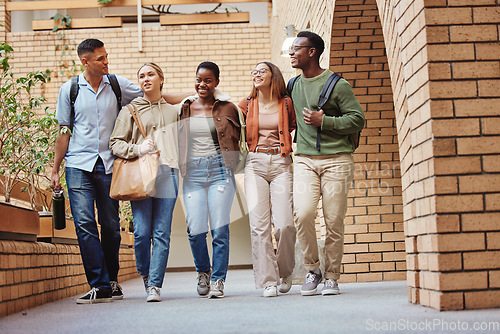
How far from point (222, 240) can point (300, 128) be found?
2.87 feet

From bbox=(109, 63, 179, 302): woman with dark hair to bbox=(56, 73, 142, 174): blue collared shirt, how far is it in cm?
12

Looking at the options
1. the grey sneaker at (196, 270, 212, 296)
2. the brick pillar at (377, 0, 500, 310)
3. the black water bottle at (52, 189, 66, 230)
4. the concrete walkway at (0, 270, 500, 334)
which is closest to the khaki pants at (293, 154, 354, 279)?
the concrete walkway at (0, 270, 500, 334)

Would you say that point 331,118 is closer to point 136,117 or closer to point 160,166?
point 160,166

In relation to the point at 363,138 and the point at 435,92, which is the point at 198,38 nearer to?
the point at 363,138

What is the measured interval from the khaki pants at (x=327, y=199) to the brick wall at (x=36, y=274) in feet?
5.49

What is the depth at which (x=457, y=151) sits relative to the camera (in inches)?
116

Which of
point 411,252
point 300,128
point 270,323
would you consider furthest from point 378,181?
point 270,323

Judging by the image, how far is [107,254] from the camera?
4.27 meters

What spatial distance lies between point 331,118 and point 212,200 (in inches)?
35.9

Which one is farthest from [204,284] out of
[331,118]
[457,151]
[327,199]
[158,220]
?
[457,151]

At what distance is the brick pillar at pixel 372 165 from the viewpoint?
5.52 m

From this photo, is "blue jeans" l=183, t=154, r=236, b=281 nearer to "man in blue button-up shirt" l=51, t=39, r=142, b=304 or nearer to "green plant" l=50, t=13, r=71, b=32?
"man in blue button-up shirt" l=51, t=39, r=142, b=304

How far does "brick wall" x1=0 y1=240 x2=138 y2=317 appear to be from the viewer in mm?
3469

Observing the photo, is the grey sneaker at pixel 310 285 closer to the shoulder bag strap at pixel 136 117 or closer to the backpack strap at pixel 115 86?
the shoulder bag strap at pixel 136 117
